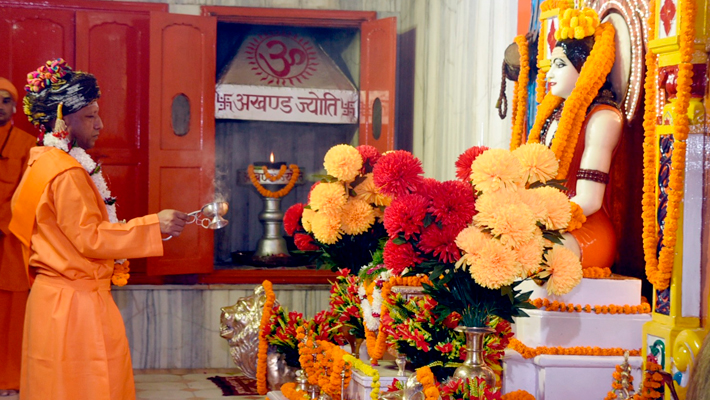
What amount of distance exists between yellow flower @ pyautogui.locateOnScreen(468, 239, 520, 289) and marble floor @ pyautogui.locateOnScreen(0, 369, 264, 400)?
3317 mm

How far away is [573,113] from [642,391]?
100 cm

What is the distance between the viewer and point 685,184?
8.39 ft

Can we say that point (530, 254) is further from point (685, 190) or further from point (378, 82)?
point (378, 82)

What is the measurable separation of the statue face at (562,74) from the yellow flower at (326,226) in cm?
95

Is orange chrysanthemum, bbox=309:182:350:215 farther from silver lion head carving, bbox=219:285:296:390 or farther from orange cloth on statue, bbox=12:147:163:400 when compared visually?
silver lion head carving, bbox=219:285:296:390

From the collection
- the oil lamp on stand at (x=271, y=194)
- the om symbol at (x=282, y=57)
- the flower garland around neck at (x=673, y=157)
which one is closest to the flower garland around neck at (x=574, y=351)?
the flower garland around neck at (x=673, y=157)

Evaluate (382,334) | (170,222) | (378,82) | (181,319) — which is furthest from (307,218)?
(181,319)

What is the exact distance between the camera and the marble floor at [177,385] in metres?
5.26

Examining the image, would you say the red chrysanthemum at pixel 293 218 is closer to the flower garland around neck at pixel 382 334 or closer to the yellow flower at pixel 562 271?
the flower garland around neck at pixel 382 334

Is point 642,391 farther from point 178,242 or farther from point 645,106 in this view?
point 178,242

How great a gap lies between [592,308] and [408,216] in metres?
0.96

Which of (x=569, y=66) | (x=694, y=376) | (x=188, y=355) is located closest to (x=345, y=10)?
(x=188, y=355)

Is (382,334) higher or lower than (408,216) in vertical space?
lower

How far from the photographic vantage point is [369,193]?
314cm
